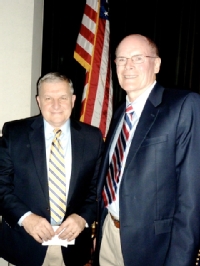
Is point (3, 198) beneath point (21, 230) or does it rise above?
above

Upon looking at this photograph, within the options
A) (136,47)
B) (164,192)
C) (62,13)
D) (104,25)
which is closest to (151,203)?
(164,192)

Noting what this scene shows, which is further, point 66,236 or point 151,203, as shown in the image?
point 66,236

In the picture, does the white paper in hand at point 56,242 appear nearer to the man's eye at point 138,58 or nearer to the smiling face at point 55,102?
the smiling face at point 55,102

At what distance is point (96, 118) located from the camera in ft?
9.91

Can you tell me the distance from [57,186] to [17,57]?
1.57 m

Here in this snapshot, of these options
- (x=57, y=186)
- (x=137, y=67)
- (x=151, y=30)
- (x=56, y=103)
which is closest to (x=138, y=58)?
(x=137, y=67)

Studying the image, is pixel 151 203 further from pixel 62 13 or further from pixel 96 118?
pixel 62 13

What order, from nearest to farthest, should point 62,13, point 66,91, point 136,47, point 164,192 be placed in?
point 164,192 < point 136,47 < point 66,91 < point 62,13

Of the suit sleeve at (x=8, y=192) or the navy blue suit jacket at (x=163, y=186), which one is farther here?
the suit sleeve at (x=8, y=192)

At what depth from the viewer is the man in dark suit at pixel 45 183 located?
165 centimetres

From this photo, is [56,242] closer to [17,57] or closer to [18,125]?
[18,125]

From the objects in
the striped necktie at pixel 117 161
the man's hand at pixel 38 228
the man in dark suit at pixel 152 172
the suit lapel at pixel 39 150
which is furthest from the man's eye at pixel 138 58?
the man's hand at pixel 38 228

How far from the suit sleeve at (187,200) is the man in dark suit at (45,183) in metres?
0.70

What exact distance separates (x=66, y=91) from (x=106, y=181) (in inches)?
28.9
